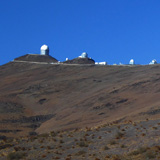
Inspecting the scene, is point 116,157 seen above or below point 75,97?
below

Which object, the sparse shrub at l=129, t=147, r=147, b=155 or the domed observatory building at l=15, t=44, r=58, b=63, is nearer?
the sparse shrub at l=129, t=147, r=147, b=155

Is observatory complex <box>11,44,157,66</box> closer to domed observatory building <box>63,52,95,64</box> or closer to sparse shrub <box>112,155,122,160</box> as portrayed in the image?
domed observatory building <box>63,52,95,64</box>

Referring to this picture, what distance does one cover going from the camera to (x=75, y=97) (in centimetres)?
7150

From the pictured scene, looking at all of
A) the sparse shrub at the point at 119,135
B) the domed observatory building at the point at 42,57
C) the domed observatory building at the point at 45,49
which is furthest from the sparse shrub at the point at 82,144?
the domed observatory building at the point at 45,49

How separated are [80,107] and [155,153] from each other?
150ft

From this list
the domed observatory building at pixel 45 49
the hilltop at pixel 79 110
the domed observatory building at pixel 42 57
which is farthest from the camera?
the domed observatory building at pixel 45 49

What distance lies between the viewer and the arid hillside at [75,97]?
54094mm

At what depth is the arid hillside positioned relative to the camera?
54094 mm

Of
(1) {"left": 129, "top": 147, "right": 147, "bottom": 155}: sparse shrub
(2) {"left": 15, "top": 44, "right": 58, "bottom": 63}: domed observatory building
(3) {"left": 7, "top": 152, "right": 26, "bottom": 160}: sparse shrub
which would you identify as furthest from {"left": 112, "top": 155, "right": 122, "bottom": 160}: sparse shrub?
(2) {"left": 15, "top": 44, "right": 58, "bottom": 63}: domed observatory building

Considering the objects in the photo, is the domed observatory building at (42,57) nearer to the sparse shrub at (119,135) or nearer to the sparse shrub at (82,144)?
the sparse shrub at (119,135)

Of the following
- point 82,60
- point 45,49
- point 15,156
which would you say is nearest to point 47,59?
point 45,49

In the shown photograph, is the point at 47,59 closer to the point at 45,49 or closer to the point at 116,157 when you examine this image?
the point at 45,49

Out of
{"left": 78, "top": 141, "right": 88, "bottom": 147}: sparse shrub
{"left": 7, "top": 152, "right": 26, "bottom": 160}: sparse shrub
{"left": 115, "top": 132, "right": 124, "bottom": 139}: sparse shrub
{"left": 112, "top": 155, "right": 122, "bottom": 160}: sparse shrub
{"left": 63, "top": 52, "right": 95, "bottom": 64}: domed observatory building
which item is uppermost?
{"left": 63, "top": 52, "right": 95, "bottom": 64}: domed observatory building

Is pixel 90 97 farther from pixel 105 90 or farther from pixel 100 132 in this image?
pixel 100 132
